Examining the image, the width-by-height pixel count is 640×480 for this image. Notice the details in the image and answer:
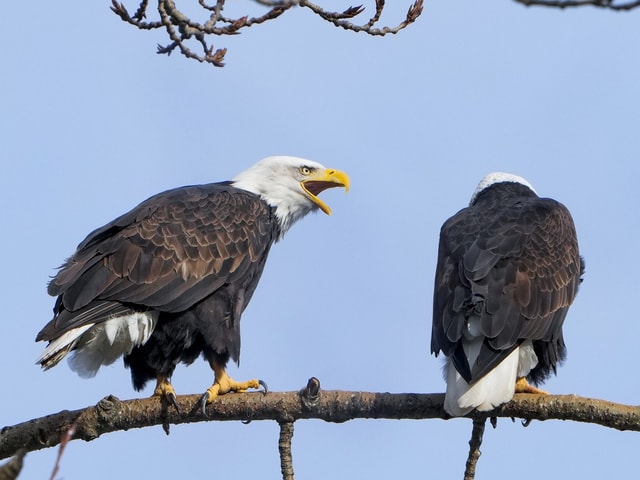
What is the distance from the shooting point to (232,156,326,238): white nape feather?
262 inches

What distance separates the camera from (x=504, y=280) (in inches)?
222

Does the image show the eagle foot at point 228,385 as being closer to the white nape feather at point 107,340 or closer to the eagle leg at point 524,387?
the white nape feather at point 107,340

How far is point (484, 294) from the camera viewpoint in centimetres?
550

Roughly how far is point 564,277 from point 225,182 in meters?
2.31

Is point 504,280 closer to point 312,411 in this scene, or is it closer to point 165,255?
point 312,411

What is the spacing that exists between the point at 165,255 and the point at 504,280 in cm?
189

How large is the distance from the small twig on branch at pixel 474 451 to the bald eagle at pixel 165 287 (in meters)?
1.33

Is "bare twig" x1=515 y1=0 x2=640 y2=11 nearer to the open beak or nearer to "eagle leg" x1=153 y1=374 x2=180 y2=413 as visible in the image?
"eagle leg" x1=153 y1=374 x2=180 y2=413

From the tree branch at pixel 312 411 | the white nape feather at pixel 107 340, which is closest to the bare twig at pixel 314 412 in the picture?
the tree branch at pixel 312 411

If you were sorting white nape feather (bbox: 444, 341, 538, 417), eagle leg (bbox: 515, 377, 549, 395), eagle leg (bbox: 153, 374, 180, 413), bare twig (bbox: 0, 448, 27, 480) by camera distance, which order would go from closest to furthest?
bare twig (bbox: 0, 448, 27, 480)
white nape feather (bbox: 444, 341, 538, 417)
eagle leg (bbox: 153, 374, 180, 413)
eagle leg (bbox: 515, 377, 549, 395)

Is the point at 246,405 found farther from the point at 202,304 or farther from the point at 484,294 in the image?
the point at 484,294

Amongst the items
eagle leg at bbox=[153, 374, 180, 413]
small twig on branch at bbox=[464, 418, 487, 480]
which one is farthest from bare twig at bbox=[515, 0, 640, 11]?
eagle leg at bbox=[153, 374, 180, 413]

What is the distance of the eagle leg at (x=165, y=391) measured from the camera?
5.23 meters

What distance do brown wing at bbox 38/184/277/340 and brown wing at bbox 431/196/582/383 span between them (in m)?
1.18
